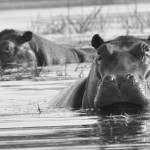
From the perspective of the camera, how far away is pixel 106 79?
7.96m

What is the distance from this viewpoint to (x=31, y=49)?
17.2 m

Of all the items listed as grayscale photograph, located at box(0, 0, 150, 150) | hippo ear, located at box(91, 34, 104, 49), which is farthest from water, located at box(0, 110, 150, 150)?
hippo ear, located at box(91, 34, 104, 49)

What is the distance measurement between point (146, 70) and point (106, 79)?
499mm

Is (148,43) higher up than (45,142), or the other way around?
(148,43)

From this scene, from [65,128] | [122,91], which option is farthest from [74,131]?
[122,91]

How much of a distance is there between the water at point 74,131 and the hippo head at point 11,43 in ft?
26.0

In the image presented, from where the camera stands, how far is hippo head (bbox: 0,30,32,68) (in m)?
16.8

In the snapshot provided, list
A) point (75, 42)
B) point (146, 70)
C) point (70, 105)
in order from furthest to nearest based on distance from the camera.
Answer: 1. point (75, 42)
2. point (70, 105)
3. point (146, 70)

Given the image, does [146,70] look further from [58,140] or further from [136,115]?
[58,140]

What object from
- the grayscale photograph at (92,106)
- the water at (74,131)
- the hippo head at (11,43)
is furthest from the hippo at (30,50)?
the water at (74,131)

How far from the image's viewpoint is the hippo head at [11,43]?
16.8 metres

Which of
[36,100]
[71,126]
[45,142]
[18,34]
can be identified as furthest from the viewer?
[18,34]

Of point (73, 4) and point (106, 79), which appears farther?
point (73, 4)

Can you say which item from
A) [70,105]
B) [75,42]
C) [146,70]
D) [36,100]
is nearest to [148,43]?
[146,70]
